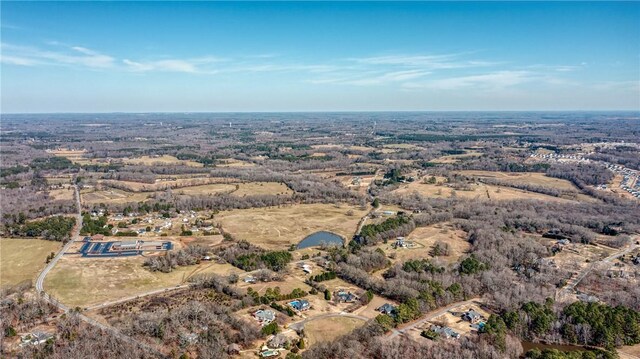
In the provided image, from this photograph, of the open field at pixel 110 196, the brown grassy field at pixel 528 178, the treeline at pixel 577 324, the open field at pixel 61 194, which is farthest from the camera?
the brown grassy field at pixel 528 178

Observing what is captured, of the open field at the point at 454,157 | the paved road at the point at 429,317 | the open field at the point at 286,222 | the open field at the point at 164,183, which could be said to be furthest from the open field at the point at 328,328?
the open field at the point at 454,157

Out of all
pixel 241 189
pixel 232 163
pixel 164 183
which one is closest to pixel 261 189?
pixel 241 189

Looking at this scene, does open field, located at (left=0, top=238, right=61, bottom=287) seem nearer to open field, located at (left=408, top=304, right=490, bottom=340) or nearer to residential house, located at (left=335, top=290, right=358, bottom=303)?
residential house, located at (left=335, top=290, right=358, bottom=303)

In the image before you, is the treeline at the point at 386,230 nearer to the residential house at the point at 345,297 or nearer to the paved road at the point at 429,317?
the residential house at the point at 345,297

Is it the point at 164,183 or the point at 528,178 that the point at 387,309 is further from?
the point at 528,178

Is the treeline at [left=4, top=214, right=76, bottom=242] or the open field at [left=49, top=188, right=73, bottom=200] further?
the open field at [left=49, top=188, right=73, bottom=200]

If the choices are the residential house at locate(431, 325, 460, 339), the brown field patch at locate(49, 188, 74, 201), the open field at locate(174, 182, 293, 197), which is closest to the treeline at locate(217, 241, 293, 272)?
the residential house at locate(431, 325, 460, 339)
